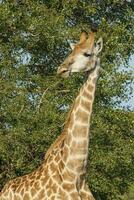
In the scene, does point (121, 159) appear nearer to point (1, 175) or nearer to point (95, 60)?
point (1, 175)

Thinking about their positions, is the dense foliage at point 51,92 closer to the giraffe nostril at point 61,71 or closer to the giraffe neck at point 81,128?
the giraffe neck at point 81,128

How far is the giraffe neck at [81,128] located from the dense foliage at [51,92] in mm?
4634

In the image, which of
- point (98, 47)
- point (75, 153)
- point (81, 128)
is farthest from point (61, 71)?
point (75, 153)

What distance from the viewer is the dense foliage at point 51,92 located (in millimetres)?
16797

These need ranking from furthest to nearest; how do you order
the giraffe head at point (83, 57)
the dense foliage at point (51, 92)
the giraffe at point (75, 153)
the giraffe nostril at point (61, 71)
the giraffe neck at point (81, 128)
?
the dense foliage at point (51, 92), the giraffe neck at point (81, 128), the giraffe at point (75, 153), the giraffe head at point (83, 57), the giraffe nostril at point (61, 71)

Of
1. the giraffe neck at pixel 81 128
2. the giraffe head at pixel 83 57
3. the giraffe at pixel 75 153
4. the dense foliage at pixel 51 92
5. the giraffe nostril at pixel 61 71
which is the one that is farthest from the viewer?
the dense foliage at pixel 51 92

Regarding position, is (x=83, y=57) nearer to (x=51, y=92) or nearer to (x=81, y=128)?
(x=81, y=128)

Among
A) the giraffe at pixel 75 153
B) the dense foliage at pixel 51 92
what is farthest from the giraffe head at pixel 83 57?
the dense foliage at pixel 51 92

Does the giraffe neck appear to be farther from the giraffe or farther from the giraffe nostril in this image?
the giraffe nostril

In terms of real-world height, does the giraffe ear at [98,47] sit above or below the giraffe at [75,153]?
above

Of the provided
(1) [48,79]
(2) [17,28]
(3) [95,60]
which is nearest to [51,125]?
(1) [48,79]

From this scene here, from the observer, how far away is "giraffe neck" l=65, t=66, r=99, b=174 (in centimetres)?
1160

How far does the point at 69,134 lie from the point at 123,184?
812cm

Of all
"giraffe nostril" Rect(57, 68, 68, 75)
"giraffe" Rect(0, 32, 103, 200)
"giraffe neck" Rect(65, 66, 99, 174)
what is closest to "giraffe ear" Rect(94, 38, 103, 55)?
"giraffe" Rect(0, 32, 103, 200)
